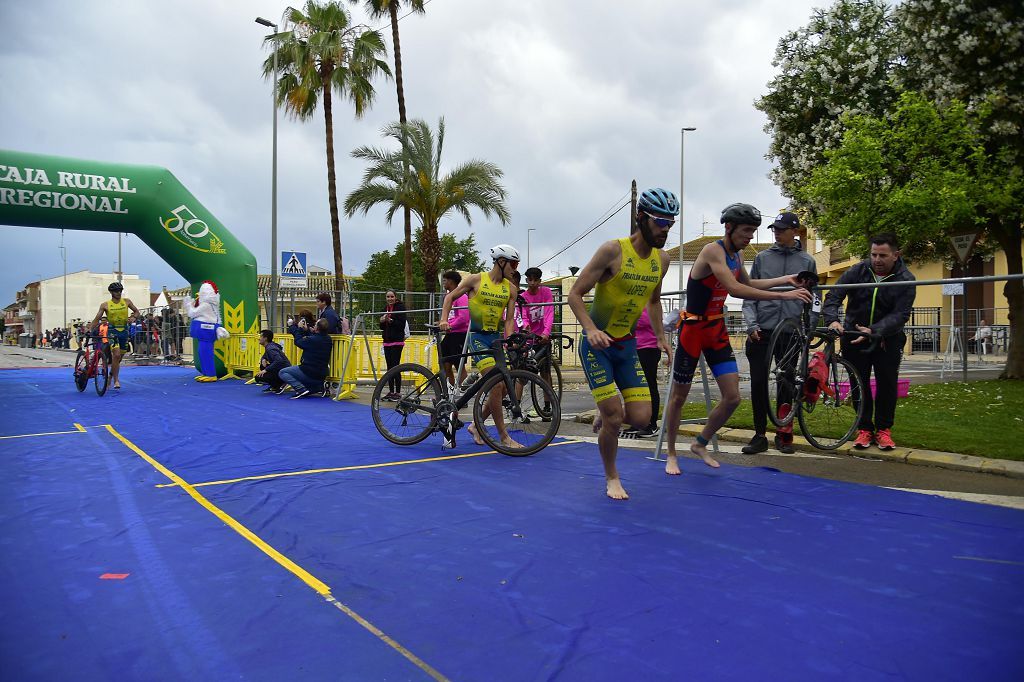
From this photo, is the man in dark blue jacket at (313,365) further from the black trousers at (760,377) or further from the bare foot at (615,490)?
the bare foot at (615,490)

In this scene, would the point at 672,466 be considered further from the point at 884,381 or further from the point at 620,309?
the point at 884,381

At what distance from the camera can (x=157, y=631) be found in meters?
2.74

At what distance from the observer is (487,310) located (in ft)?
23.3

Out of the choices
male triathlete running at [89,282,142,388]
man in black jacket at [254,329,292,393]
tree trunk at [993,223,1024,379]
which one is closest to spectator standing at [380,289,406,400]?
man in black jacket at [254,329,292,393]

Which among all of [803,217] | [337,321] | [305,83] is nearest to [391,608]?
[337,321]

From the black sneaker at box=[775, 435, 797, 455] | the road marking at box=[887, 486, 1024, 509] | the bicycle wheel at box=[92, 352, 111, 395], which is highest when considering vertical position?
the bicycle wheel at box=[92, 352, 111, 395]

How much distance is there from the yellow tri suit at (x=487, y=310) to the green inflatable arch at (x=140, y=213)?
459 inches

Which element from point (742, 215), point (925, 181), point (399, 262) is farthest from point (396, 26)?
point (399, 262)

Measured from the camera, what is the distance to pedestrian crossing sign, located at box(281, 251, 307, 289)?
18188mm

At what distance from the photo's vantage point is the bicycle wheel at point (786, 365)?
6035 millimetres

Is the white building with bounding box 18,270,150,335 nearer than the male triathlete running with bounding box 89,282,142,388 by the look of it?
No

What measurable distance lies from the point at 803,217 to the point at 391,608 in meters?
18.3

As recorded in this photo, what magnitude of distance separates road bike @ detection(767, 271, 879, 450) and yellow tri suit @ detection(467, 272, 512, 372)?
101 inches

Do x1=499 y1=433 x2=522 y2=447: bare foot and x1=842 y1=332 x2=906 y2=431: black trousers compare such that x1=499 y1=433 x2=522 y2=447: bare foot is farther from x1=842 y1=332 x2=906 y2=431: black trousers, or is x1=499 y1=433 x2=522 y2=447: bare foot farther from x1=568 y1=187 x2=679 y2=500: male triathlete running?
x1=842 y1=332 x2=906 y2=431: black trousers
